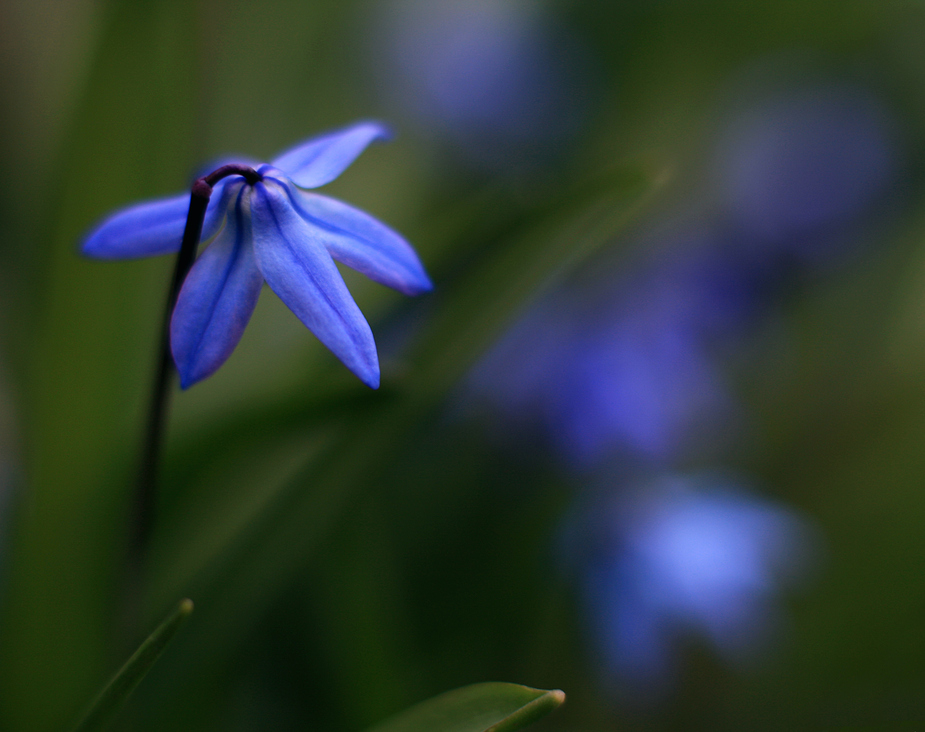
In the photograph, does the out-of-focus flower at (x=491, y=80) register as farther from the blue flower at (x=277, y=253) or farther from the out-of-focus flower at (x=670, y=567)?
the blue flower at (x=277, y=253)

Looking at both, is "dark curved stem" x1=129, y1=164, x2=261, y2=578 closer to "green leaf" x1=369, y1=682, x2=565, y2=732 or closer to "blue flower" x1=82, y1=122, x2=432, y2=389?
"blue flower" x1=82, y1=122, x2=432, y2=389

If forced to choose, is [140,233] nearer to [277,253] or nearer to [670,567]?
[277,253]

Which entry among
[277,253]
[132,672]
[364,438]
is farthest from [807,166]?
[132,672]

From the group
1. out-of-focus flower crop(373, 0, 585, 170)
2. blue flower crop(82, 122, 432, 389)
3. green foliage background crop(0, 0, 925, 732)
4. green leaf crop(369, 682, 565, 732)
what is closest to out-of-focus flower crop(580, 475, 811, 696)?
green foliage background crop(0, 0, 925, 732)

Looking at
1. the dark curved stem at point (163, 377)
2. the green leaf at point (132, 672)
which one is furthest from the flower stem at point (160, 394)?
the green leaf at point (132, 672)

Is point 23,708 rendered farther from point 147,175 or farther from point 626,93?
point 626,93

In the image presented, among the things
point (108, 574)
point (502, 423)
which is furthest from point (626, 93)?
point (108, 574)
